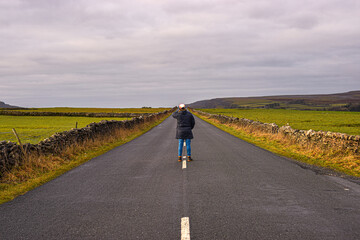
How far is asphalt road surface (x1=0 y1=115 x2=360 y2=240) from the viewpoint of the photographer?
440 cm

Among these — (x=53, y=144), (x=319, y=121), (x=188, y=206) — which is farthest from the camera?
(x=319, y=121)

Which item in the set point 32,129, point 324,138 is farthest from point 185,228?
point 32,129

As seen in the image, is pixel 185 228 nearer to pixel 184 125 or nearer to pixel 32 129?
pixel 184 125

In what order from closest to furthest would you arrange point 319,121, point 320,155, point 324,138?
point 320,155
point 324,138
point 319,121

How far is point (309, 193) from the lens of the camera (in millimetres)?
6504

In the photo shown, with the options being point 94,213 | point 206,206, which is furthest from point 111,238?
point 206,206

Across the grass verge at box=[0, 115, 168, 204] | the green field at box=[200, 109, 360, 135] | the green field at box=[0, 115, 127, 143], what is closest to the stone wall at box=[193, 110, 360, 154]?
the grass verge at box=[0, 115, 168, 204]

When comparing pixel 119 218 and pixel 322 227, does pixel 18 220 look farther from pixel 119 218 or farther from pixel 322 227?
pixel 322 227

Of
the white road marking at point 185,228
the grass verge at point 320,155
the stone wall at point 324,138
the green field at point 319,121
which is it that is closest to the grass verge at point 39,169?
the white road marking at point 185,228

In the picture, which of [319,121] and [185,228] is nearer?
[185,228]

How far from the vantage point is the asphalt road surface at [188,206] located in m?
4.40

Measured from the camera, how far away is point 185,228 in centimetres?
447

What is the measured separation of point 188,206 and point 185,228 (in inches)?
43.2

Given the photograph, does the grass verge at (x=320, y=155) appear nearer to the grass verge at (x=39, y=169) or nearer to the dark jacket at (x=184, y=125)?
the dark jacket at (x=184, y=125)
